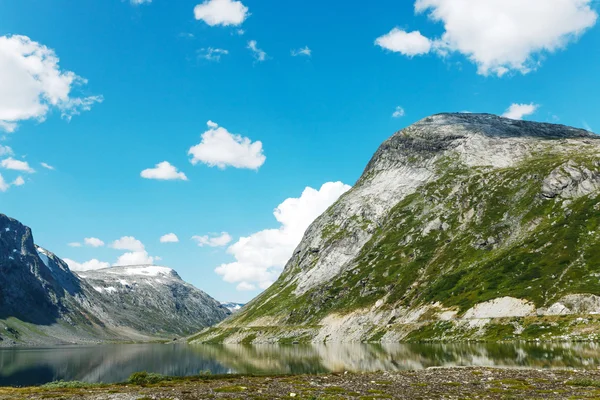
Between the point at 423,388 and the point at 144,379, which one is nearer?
the point at 423,388

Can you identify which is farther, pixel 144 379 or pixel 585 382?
pixel 144 379

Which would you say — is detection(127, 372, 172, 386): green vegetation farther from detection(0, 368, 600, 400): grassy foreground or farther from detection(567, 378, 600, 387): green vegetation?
detection(567, 378, 600, 387): green vegetation

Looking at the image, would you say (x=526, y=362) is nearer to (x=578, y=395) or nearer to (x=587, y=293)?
(x=578, y=395)

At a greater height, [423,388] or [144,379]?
[423,388]

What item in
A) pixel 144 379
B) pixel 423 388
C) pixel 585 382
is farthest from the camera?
pixel 144 379

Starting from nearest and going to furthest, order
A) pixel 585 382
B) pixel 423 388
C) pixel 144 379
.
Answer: pixel 585 382 → pixel 423 388 → pixel 144 379

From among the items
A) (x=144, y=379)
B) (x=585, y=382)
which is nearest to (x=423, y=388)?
(x=585, y=382)

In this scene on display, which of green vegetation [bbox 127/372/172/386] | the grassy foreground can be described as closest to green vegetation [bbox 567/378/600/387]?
the grassy foreground

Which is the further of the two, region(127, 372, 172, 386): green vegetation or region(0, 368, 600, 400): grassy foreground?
region(127, 372, 172, 386): green vegetation

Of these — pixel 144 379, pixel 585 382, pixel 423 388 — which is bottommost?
pixel 144 379

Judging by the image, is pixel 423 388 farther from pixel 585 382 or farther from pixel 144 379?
pixel 144 379

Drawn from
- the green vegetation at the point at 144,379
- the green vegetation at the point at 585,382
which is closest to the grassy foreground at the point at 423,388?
the green vegetation at the point at 585,382

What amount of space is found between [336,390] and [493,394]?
14761mm

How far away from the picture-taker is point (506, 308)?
5832 inches
